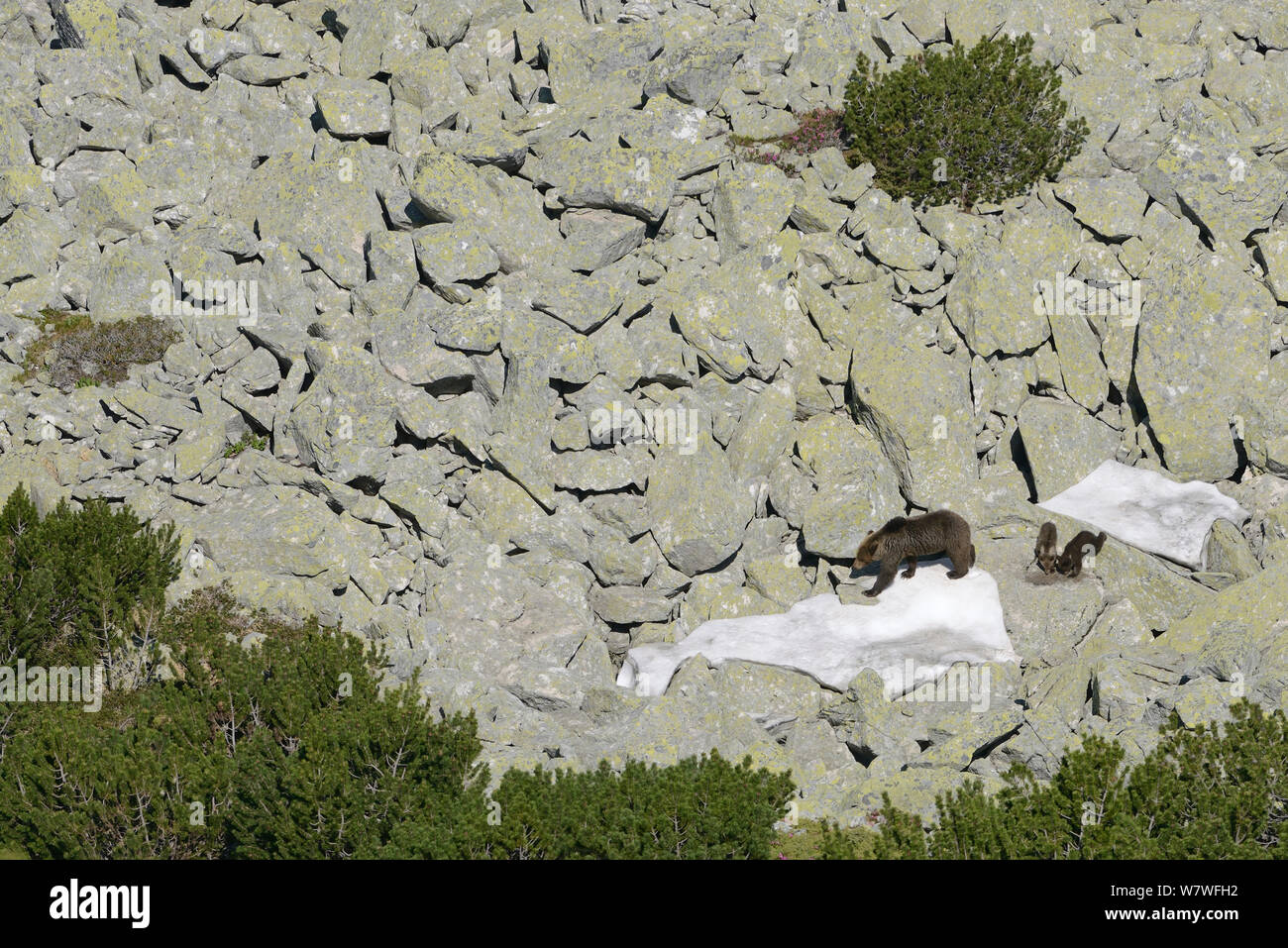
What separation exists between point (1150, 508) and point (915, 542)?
4634 millimetres

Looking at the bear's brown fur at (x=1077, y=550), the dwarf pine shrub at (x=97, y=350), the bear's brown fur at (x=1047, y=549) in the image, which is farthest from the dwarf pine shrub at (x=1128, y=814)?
the dwarf pine shrub at (x=97, y=350)

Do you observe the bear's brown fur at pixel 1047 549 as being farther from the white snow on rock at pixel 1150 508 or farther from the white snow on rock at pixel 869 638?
the white snow on rock at pixel 1150 508

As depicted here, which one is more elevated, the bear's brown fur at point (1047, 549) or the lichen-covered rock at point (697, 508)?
the lichen-covered rock at point (697, 508)

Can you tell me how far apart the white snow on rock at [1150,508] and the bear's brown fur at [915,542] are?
2296 millimetres

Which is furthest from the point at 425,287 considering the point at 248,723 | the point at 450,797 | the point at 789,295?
the point at 450,797

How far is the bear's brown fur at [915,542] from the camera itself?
20.2 meters

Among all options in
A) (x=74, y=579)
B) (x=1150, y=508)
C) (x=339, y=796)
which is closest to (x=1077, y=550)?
(x=1150, y=508)

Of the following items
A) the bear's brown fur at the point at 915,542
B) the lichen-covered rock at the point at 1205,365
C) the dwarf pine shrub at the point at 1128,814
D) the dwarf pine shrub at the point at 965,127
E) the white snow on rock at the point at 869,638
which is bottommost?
the dwarf pine shrub at the point at 1128,814

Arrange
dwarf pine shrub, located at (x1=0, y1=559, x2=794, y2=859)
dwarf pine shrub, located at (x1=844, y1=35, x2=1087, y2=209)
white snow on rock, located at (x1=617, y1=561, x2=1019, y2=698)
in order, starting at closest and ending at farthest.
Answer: dwarf pine shrub, located at (x1=0, y1=559, x2=794, y2=859)
white snow on rock, located at (x1=617, y1=561, x2=1019, y2=698)
dwarf pine shrub, located at (x1=844, y1=35, x2=1087, y2=209)

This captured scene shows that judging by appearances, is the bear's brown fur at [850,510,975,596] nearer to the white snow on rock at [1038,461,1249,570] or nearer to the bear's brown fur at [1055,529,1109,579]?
the bear's brown fur at [1055,529,1109,579]

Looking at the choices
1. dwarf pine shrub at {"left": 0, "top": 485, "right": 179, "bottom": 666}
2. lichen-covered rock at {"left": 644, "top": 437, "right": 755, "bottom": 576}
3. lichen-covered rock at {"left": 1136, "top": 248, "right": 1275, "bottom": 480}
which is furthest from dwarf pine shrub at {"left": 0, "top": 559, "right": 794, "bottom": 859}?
lichen-covered rock at {"left": 1136, "top": 248, "right": 1275, "bottom": 480}

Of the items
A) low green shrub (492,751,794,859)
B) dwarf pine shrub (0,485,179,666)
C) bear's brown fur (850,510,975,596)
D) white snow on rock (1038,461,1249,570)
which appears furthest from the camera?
white snow on rock (1038,461,1249,570)

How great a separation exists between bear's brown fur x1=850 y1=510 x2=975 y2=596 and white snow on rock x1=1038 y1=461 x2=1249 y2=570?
7.53ft

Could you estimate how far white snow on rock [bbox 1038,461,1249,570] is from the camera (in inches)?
819
